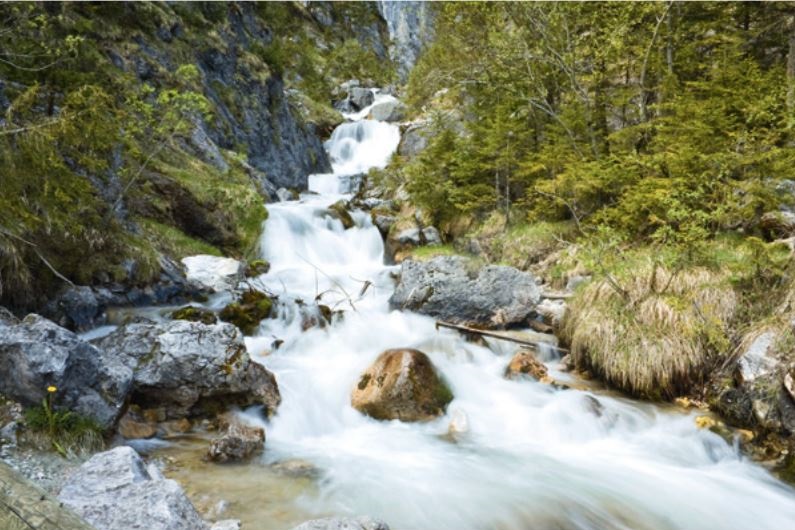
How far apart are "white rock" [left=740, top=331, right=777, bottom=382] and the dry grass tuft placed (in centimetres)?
34

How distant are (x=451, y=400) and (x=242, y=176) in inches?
468

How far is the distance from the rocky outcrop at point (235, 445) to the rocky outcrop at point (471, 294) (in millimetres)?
4992

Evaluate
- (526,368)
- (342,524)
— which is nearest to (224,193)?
(526,368)

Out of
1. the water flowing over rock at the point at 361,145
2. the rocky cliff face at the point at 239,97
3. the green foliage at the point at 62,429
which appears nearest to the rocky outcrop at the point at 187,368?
the green foliage at the point at 62,429

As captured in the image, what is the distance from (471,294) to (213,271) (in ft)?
18.3

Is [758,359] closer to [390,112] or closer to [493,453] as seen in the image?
[493,453]

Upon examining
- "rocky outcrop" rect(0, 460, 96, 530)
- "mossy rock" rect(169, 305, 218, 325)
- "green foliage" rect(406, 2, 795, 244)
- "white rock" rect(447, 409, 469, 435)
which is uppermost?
"green foliage" rect(406, 2, 795, 244)

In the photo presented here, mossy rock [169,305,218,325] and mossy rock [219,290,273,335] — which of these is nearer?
mossy rock [169,305,218,325]

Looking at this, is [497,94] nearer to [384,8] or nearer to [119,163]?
[119,163]

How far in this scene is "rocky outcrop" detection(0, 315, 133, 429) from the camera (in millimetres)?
4547

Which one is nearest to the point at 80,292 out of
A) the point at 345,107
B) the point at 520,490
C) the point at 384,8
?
the point at 520,490

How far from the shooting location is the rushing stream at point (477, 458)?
14.6 feet

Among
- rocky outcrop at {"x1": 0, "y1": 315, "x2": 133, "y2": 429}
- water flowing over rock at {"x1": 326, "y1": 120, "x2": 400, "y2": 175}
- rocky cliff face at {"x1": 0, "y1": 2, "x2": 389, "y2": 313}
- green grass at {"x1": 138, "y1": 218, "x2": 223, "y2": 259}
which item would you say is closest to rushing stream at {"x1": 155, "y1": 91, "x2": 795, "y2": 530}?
rocky outcrop at {"x1": 0, "y1": 315, "x2": 133, "y2": 429}

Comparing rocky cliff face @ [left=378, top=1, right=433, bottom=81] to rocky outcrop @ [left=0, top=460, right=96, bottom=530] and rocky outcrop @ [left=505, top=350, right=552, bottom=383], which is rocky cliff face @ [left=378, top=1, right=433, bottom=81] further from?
rocky outcrop @ [left=0, top=460, right=96, bottom=530]
